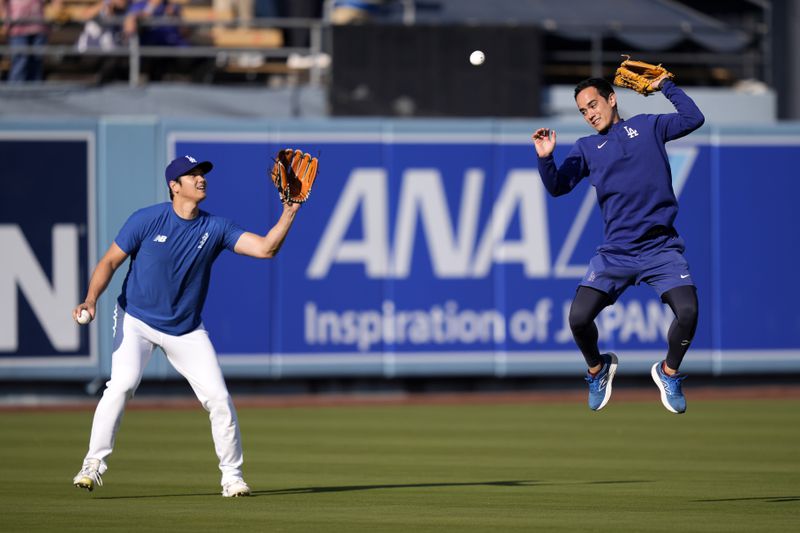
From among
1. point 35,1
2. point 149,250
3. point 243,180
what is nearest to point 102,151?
point 243,180

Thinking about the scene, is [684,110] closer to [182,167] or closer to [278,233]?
[278,233]

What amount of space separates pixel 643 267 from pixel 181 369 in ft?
10.3

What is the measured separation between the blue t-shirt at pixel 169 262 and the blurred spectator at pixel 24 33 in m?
10.3

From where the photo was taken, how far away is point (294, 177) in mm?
9398

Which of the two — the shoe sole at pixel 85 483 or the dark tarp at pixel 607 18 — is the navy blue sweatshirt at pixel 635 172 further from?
the dark tarp at pixel 607 18

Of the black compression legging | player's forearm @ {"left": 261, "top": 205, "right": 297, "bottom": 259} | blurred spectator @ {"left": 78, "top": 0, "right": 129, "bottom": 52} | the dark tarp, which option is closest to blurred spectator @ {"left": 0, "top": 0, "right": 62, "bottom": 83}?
blurred spectator @ {"left": 78, "top": 0, "right": 129, "bottom": 52}

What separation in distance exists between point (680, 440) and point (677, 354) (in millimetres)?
4714

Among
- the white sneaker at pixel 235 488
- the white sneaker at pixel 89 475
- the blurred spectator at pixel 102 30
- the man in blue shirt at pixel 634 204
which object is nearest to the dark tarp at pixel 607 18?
the blurred spectator at pixel 102 30

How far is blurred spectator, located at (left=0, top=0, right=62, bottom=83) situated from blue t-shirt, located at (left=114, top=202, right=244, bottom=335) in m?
10.3

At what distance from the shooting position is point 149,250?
31.1ft

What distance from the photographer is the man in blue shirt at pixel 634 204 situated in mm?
9078

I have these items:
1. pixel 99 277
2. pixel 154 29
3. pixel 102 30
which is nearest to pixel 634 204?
pixel 99 277

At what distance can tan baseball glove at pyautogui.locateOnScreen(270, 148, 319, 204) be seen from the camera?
9.35 metres

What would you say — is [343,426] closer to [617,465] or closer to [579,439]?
[579,439]
